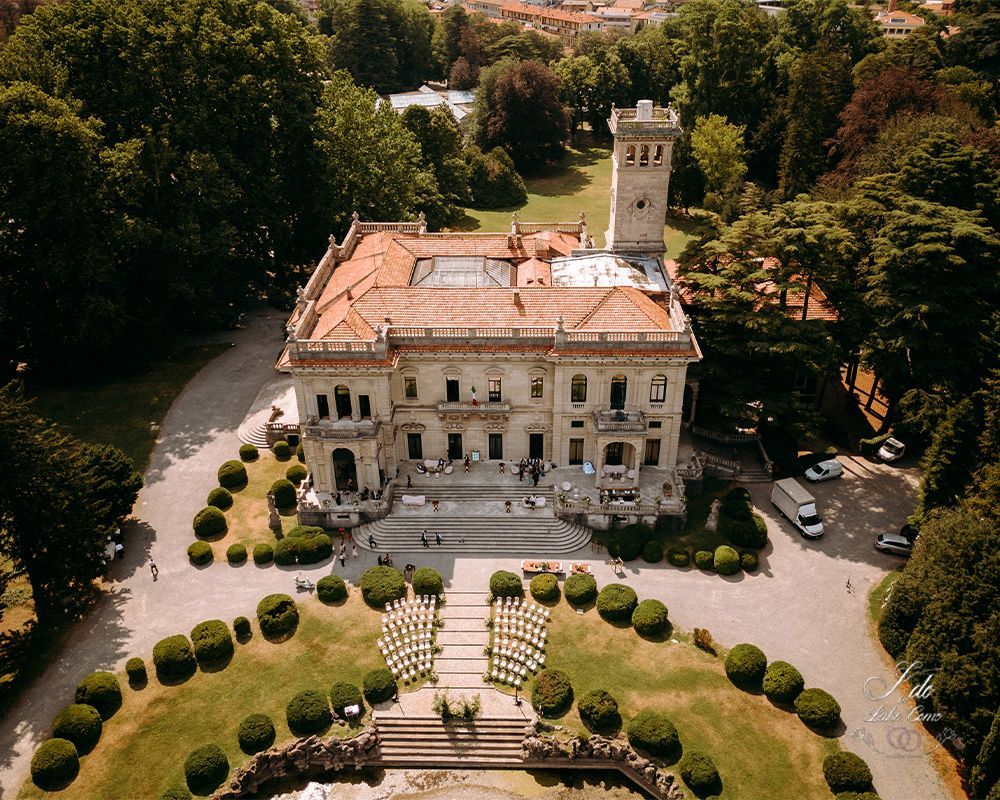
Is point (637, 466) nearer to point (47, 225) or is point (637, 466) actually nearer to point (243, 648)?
point (243, 648)

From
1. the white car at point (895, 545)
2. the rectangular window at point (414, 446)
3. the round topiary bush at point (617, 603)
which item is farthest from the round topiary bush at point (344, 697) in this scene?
the white car at point (895, 545)

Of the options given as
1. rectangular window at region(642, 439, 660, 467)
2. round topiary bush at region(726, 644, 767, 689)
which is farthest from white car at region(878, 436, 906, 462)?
round topiary bush at region(726, 644, 767, 689)

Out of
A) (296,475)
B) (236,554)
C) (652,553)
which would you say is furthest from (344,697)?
(652,553)

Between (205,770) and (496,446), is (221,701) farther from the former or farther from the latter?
(496,446)

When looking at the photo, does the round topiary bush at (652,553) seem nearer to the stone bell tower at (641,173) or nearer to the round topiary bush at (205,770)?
the stone bell tower at (641,173)

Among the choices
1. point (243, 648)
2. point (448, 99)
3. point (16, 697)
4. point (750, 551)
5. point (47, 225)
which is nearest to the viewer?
point (16, 697)

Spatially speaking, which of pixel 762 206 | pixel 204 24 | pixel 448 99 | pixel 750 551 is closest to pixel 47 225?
pixel 204 24
